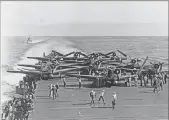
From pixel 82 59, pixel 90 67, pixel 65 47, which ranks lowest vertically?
pixel 90 67

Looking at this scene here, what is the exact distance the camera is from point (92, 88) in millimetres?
10914

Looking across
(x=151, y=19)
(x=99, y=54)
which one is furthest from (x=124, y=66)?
(x=151, y=19)

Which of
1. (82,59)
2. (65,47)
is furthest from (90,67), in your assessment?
(65,47)

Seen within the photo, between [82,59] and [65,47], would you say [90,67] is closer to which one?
[82,59]

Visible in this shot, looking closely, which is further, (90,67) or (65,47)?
(90,67)

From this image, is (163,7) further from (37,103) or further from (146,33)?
(37,103)

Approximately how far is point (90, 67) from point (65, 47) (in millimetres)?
1344

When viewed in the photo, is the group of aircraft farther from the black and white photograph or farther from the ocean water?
the ocean water

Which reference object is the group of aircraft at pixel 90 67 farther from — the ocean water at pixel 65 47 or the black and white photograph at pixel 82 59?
the ocean water at pixel 65 47

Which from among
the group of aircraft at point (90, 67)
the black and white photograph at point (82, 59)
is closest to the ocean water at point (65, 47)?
the black and white photograph at point (82, 59)

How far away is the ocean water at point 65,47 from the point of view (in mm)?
10414

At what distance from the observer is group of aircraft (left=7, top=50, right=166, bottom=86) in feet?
36.4

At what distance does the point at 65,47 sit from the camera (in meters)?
10.8

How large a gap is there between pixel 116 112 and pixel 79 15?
11.3ft
